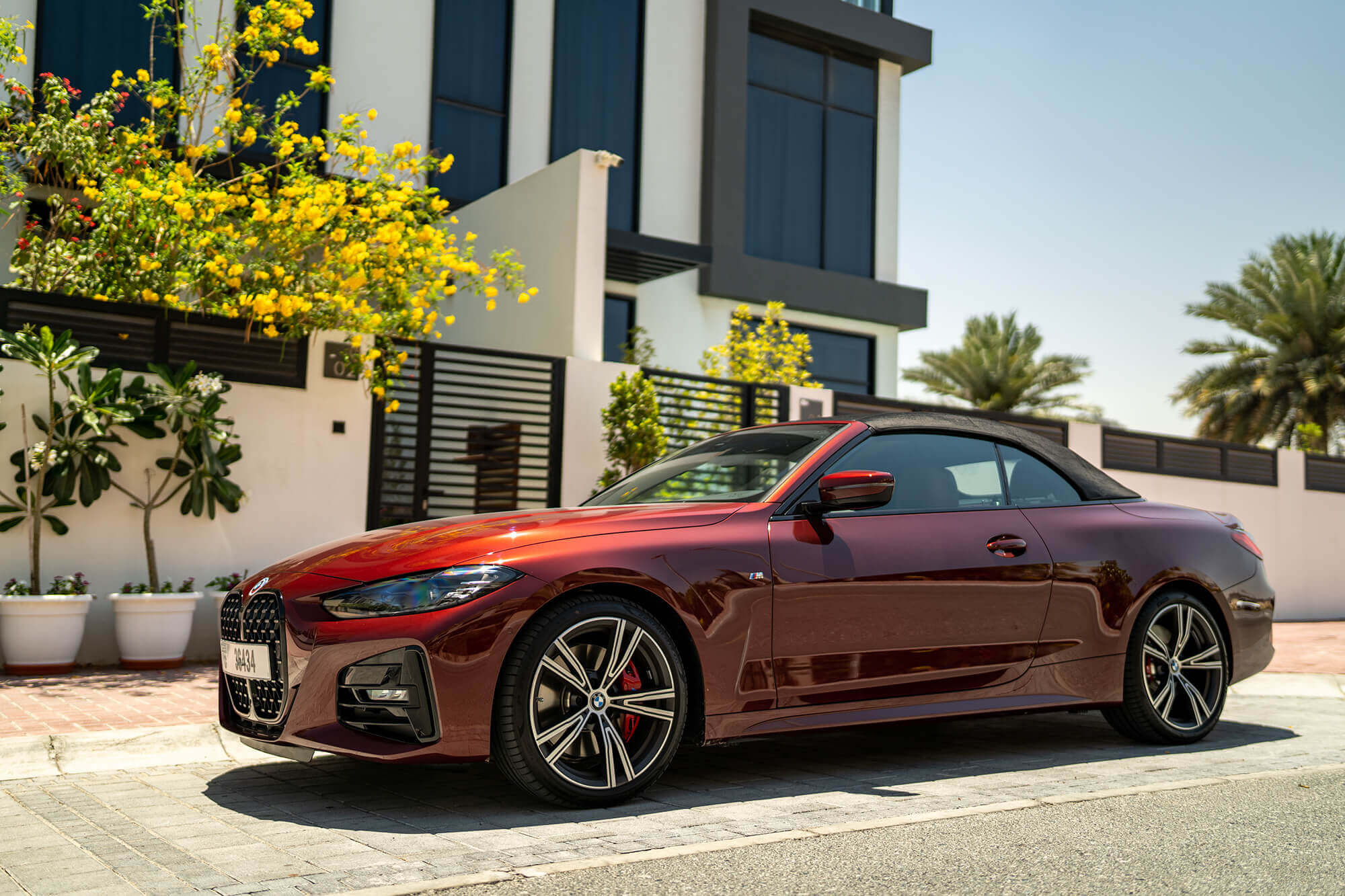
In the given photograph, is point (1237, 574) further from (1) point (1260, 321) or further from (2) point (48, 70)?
(1) point (1260, 321)

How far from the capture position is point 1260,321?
2675cm

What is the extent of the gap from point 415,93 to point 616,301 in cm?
396

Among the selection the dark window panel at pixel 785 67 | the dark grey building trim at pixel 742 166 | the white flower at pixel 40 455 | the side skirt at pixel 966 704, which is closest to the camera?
the side skirt at pixel 966 704

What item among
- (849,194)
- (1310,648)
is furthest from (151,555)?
(849,194)

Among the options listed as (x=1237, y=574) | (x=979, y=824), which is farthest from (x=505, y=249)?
(x=979, y=824)

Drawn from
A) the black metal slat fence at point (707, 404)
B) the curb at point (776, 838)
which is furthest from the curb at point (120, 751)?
the black metal slat fence at point (707, 404)

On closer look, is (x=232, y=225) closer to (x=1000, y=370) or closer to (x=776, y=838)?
(x=776, y=838)

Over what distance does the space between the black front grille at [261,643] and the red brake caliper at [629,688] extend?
123 cm

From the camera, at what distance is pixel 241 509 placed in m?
9.07

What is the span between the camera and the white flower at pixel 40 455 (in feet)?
25.8

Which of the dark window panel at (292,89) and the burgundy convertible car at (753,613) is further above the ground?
the dark window panel at (292,89)

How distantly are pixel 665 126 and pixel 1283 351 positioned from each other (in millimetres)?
16601

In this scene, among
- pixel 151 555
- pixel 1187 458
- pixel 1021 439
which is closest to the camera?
pixel 1021 439

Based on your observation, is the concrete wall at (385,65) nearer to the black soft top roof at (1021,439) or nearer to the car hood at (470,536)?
the black soft top roof at (1021,439)
